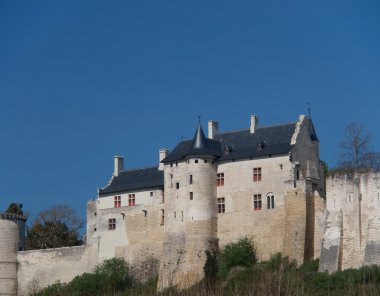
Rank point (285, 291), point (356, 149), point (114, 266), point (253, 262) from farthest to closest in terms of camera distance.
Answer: point (356, 149) → point (114, 266) → point (253, 262) → point (285, 291)

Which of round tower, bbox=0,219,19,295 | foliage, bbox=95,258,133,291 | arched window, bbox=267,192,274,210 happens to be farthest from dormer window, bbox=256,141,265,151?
round tower, bbox=0,219,19,295

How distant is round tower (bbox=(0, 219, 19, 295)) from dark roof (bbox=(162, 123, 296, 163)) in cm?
1179

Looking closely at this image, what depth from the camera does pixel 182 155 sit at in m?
55.1

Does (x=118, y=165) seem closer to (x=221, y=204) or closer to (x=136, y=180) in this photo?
(x=136, y=180)

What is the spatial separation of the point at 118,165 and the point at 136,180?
2.75 metres

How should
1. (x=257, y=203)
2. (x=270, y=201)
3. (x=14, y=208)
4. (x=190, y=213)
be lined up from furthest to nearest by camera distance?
(x=14, y=208) → (x=190, y=213) → (x=257, y=203) → (x=270, y=201)

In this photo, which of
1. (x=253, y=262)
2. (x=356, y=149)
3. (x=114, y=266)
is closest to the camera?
(x=253, y=262)

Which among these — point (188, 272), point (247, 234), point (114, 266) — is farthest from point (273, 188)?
point (114, 266)

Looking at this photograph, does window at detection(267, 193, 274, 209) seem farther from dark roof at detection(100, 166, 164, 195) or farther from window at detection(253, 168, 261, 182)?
dark roof at detection(100, 166, 164, 195)

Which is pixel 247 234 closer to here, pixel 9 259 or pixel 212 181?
pixel 212 181

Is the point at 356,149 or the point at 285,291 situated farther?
the point at 356,149

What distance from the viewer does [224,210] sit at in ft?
177

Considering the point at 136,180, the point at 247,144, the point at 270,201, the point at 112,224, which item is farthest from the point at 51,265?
the point at 270,201

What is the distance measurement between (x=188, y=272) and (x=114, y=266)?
5.62 metres
